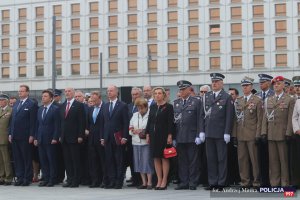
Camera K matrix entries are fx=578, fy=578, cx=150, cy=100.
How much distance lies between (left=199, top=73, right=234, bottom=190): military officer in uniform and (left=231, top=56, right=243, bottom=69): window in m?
65.0

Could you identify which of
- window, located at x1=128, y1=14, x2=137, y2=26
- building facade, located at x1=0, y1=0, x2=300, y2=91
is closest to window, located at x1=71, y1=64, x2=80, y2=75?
building facade, located at x1=0, y1=0, x2=300, y2=91

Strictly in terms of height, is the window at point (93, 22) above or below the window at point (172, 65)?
above

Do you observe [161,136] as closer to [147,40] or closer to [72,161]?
[72,161]

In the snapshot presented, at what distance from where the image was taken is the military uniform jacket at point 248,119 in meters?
11.4

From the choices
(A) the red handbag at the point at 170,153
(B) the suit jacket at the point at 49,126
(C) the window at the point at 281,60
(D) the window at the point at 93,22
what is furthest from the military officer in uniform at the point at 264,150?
(D) the window at the point at 93,22

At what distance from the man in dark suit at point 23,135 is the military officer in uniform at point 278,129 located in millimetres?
5540

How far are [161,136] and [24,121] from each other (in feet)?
11.7

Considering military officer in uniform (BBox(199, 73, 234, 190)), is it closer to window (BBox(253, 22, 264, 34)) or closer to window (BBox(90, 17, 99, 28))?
window (BBox(253, 22, 264, 34))

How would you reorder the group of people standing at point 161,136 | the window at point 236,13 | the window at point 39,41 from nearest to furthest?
the group of people standing at point 161,136 → the window at point 236,13 → the window at point 39,41

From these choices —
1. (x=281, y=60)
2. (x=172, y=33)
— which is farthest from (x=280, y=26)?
(x=172, y=33)

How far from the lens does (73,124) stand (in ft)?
42.8

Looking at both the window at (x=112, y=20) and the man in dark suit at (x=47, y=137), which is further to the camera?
the window at (x=112, y=20)

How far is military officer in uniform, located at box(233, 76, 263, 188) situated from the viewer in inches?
449

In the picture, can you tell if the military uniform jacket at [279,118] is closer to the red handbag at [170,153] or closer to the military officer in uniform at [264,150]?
the military officer in uniform at [264,150]
